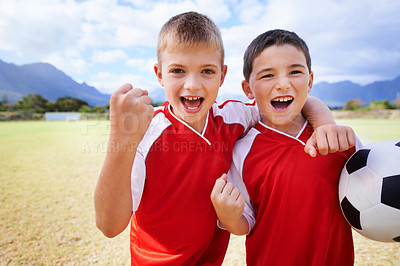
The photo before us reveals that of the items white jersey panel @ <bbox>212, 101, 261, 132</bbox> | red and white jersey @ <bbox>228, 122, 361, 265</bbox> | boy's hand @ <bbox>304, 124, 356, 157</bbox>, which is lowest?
red and white jersey @ <bbox>228, 122, 361, 265</bbox>

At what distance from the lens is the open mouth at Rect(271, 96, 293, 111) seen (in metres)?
1.54

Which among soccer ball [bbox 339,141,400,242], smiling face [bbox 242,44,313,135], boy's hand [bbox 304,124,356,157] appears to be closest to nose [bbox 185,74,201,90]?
smiling face [bbox 242,44,313,135]

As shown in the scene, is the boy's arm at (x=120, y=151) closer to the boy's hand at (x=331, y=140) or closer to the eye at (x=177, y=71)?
the eye at (x=177, y=71)

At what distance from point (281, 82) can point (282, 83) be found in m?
0.01

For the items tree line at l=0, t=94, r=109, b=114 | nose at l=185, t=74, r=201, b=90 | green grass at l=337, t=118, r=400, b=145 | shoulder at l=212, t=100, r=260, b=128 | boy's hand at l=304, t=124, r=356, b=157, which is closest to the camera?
boy's hand at l=304, t=124, r=356, b=157

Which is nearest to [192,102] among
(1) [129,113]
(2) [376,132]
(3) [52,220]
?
(1) [129,113]

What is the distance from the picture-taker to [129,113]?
1.07 m

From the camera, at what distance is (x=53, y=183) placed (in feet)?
16.2

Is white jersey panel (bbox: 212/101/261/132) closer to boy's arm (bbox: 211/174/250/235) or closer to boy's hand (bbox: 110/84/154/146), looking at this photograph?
boy's arm (bbox: 211/174/250/235)

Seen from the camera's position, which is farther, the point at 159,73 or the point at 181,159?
the point at 159,73

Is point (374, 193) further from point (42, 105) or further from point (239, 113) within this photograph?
point (42, 105)

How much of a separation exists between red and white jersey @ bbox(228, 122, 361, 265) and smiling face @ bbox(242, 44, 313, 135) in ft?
0.55

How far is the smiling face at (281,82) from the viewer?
151 cm

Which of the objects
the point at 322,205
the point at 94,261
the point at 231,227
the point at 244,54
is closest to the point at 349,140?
the point at 322,205
